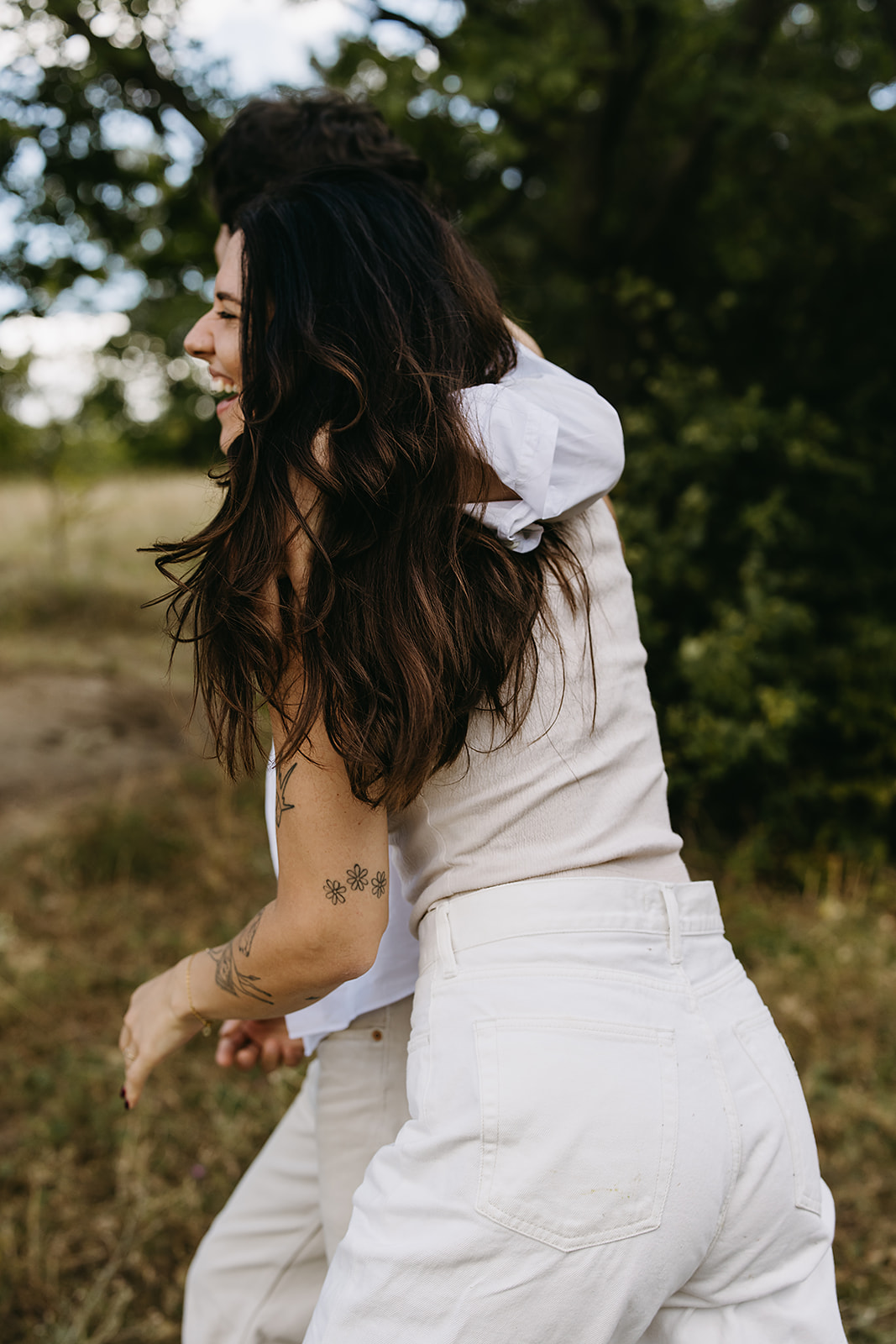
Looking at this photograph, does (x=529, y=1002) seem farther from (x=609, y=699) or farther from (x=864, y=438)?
(x=864, y=438)

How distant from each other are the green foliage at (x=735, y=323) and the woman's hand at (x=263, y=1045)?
2.95 meters

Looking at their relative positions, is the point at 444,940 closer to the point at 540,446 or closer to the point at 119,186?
the point at 540,446

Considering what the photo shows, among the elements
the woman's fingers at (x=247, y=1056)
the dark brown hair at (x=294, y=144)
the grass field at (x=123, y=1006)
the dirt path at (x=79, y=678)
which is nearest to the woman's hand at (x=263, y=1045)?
the woman's fingers at (x=247, y=1056)

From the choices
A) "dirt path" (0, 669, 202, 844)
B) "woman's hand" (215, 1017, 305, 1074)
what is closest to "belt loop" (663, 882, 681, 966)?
"woman's hand" (215, 1017, 305, 1074)

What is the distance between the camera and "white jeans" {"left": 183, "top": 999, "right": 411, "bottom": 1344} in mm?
1484

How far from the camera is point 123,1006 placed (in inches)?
141

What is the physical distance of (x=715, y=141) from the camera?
194 inches

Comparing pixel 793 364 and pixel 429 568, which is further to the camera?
pixel 793 364

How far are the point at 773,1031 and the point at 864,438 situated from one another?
4196mm

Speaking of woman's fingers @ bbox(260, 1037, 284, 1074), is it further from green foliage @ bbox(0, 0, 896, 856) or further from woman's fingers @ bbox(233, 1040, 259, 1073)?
green foliage @ bbox(0, 0, 896, 856)

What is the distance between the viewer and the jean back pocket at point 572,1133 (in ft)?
3.25

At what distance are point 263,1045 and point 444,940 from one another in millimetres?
693

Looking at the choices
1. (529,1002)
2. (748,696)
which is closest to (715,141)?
(748,696)

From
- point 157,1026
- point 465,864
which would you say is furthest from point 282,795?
point 157,1026
